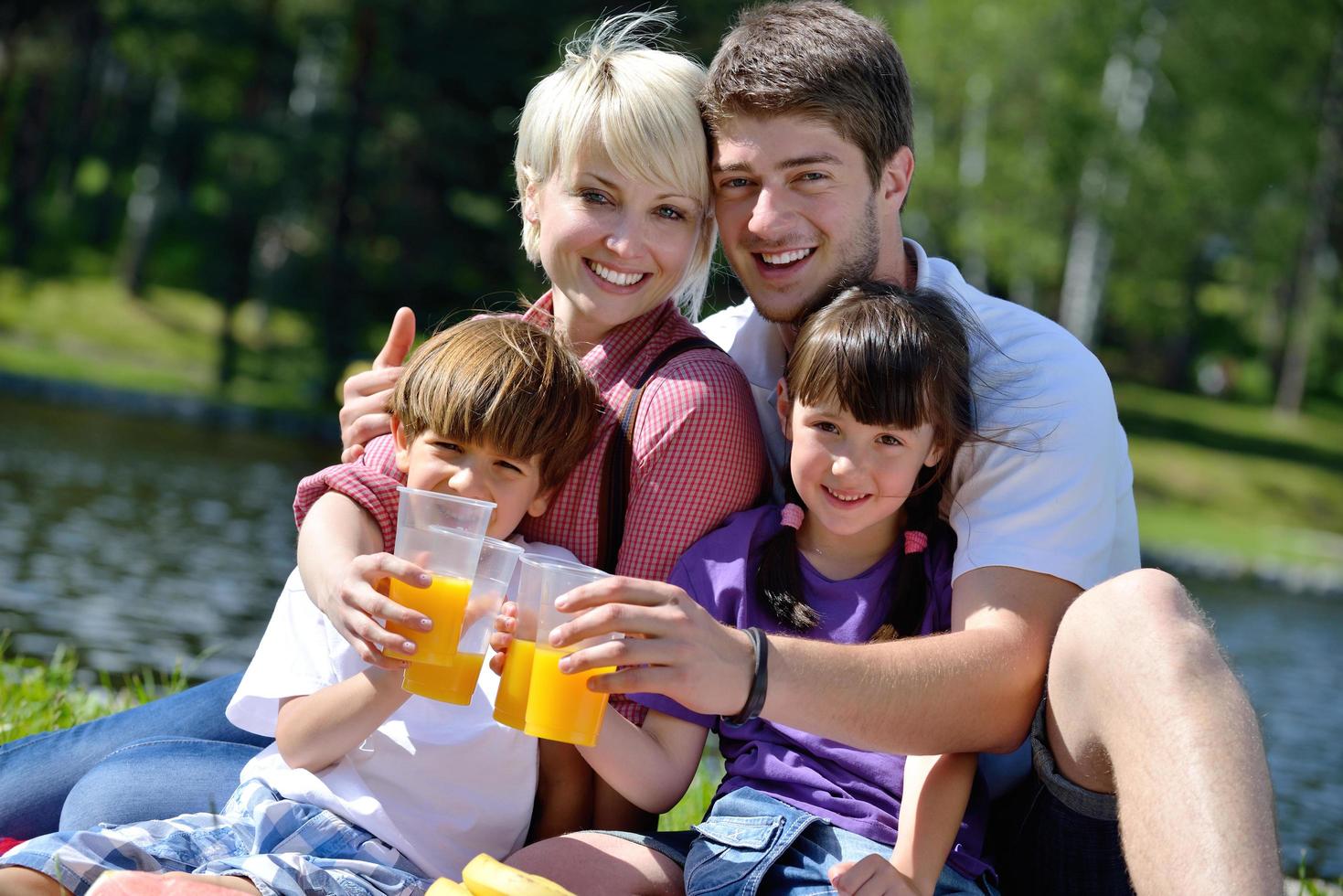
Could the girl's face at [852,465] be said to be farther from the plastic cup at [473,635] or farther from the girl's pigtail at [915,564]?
the plastic cup at [473,635]

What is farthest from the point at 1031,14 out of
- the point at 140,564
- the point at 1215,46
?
the point at 140,564

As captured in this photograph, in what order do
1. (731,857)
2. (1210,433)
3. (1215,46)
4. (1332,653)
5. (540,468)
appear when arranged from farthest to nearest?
(1210,433), (1215,46), (1332,653), (540,468), (731,857)

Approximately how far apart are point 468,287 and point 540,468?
21061 mm

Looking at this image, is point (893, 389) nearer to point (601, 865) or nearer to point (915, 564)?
point (915, 564)

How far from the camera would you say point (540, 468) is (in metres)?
2.91

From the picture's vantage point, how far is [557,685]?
230 cm

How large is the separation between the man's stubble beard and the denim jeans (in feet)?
5.10

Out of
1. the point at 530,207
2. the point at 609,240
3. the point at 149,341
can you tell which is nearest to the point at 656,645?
the point at 609,240

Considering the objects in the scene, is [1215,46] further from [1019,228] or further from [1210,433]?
[1210,433]

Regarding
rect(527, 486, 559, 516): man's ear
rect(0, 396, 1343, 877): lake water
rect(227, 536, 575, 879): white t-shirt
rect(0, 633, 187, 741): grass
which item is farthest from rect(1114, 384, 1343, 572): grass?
rect(227, 536, 575, 879): white t-shirt

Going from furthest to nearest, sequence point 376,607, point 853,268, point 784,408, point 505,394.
A: point 853,268 → point 784,408 → point 505,394 → point 376,607

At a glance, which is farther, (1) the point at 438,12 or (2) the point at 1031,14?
(2) the point at 1031,14

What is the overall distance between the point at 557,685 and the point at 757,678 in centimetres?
34

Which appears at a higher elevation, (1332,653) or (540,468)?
(540,468)
